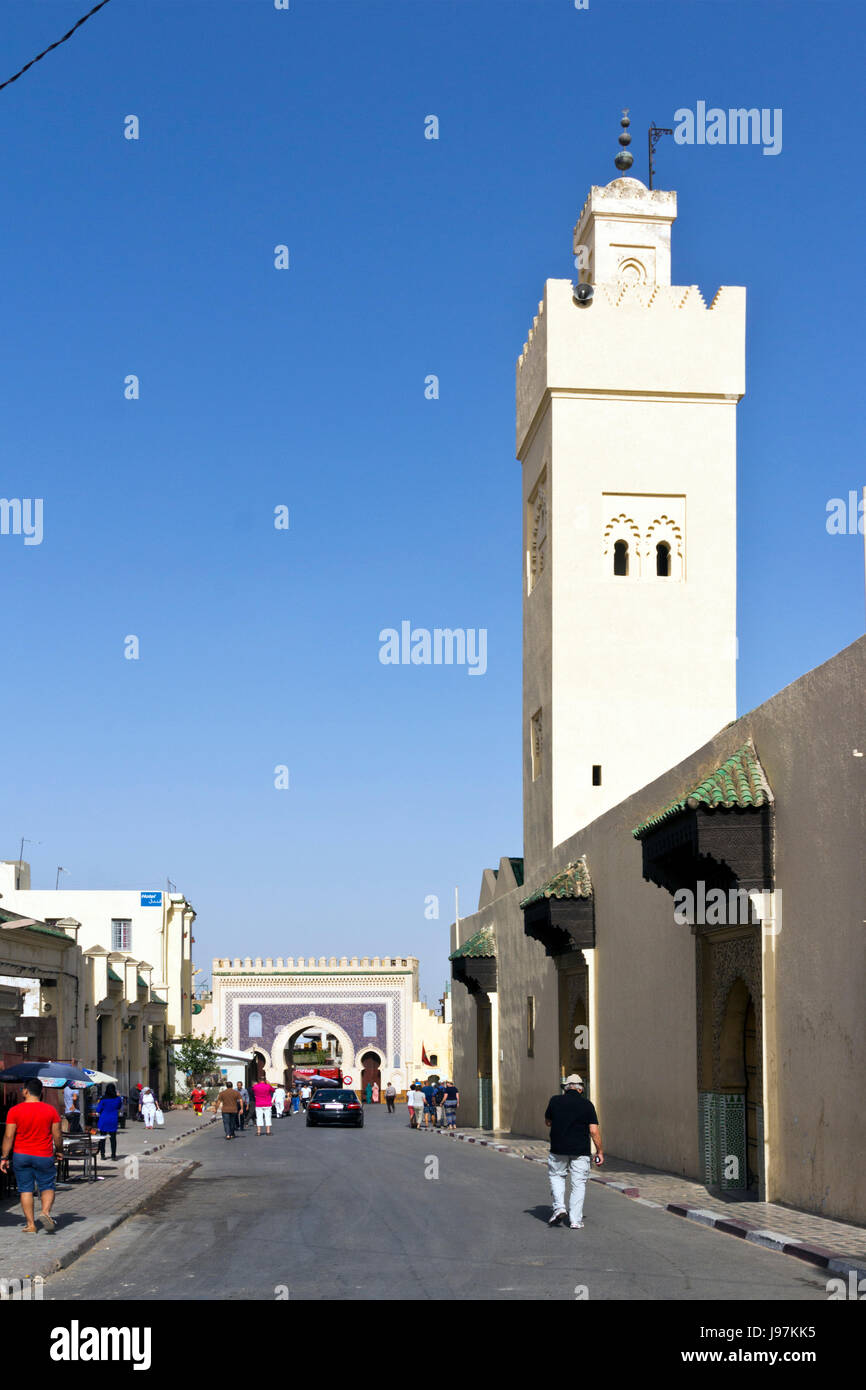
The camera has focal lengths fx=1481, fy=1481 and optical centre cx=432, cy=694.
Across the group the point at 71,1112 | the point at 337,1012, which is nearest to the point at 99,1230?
the point at 71,1112

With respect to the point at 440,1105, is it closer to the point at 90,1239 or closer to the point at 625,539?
the point at 625,539

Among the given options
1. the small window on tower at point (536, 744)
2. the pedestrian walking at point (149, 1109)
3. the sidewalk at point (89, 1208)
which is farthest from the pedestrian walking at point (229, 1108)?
the small window on tower at point (536, 744)

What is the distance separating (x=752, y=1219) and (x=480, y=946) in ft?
74.8

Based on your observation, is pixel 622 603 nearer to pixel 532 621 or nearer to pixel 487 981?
pixel 532 621

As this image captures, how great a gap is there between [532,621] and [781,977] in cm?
1966

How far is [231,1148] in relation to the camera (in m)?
28.7

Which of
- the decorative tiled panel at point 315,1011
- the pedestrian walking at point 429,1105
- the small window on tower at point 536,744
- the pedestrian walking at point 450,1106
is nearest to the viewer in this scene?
the small window on tower at point 536,744

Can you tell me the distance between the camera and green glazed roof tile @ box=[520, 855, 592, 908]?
23500 millimetres

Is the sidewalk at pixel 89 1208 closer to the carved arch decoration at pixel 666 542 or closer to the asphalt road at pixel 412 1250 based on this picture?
the asphalt road at pixel 412 1250

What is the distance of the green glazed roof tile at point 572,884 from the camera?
77.1 ft

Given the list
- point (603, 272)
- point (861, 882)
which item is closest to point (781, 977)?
point (861, 882)

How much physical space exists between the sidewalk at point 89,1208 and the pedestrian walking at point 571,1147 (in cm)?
391

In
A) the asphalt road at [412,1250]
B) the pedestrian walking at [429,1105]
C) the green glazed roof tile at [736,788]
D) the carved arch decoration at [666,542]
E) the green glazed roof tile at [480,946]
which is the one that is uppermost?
the carved arch decoration at [666,542]

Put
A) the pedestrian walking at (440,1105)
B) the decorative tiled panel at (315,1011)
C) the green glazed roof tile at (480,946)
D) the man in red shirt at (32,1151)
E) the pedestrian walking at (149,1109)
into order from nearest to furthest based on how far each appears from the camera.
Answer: the man in red shirt at (32,1151) < the green glazed roof tile at (480,946) < the pedestrian walking at (149,1109) < the pedestrian walking at (440,1105) < the decorative tiled panel at (315,1011)
